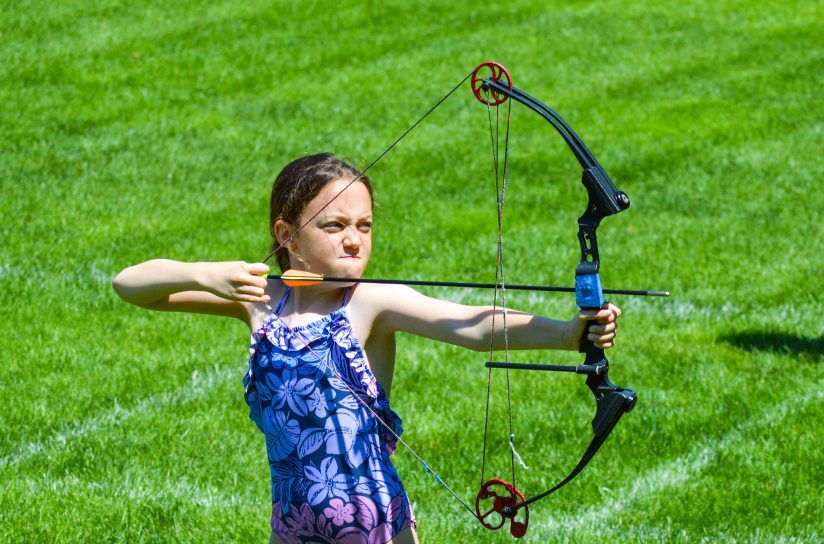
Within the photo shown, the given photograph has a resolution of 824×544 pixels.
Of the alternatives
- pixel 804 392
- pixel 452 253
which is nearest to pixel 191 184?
pixel 452 253

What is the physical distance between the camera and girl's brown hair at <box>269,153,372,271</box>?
301 centimetres

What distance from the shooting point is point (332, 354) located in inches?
112

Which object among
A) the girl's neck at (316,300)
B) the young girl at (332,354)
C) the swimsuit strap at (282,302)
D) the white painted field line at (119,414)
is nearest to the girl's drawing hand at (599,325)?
the young girl at (332,354)

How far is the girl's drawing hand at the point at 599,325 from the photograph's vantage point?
99.5 inches

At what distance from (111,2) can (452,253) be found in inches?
271

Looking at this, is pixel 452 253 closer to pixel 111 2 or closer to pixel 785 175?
pixel 785 175

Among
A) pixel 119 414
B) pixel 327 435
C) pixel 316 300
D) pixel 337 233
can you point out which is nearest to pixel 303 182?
pixel 337 233

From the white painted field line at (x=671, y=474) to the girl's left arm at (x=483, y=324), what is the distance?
A: 1.52 meters

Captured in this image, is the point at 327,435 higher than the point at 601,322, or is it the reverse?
the point at 601,322

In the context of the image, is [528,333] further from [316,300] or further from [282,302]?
[282,302]

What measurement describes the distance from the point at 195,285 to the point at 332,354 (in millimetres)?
383

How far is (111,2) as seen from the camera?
40.4 feet

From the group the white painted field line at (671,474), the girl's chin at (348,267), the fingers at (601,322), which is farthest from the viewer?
the white painted field line at (671,474)

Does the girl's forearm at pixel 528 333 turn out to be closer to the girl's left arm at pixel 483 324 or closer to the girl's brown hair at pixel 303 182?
the girl's left arm at pixel 483 324
